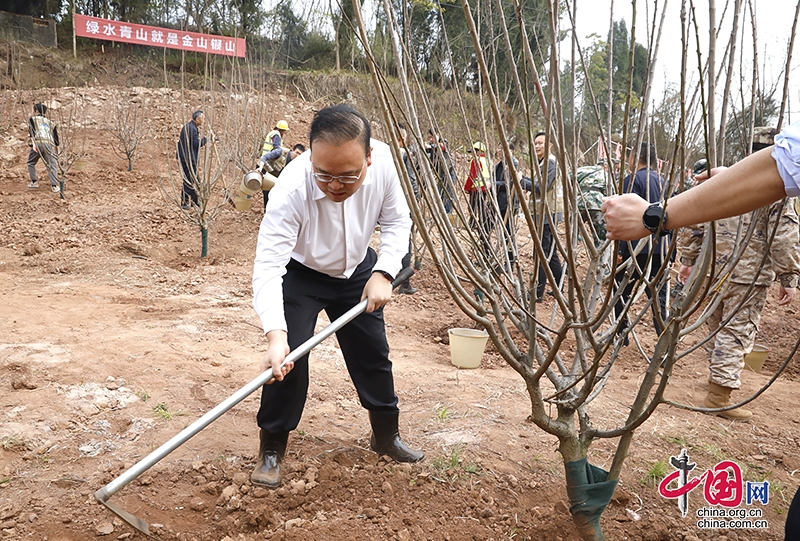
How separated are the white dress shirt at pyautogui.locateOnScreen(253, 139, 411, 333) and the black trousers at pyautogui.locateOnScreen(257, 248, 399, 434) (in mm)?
68

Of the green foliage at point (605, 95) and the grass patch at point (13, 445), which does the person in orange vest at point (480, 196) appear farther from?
the grass patch at point (13, 445)

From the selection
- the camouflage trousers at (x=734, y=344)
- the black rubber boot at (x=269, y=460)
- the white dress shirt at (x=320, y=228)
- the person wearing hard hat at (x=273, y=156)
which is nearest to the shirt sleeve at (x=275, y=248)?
the white dress shirt at (x=320, y=228)

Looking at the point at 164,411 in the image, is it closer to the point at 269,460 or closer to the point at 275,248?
the point at 269,460

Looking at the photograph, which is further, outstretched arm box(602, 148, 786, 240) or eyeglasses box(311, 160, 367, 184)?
eyeglasses box(311, 160, 367, 184)

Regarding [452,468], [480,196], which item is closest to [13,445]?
[452,468]

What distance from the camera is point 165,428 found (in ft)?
9.51

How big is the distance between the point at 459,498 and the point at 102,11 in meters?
23.8

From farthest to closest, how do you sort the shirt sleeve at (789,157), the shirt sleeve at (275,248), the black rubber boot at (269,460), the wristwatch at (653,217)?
1. the black rubber boot at (269,460)
2. the shirt sleeve at (275,248)
3. the wristwatch at (653,217)
4. the shirt sleeve at (789,157)

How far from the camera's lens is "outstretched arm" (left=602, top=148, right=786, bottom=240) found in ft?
4.00

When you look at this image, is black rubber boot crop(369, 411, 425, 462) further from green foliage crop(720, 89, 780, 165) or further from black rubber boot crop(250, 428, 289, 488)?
green foliage crop(720, 89, 780, 165)

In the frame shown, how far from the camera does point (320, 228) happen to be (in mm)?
2371

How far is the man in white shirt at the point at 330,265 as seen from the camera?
6.80 ft

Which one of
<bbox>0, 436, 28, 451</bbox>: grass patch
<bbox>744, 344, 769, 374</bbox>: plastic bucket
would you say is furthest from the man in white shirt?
<bbox>744, 344, 769, 374</bbox>: plastic bucket

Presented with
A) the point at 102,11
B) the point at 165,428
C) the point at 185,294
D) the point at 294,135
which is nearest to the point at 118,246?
the point at 185,294
